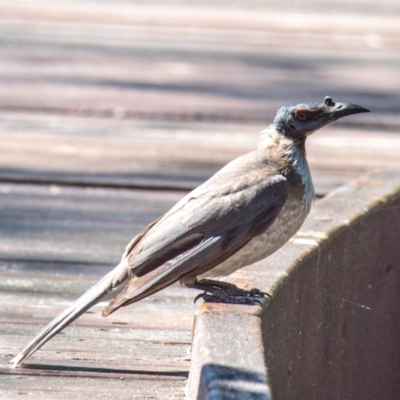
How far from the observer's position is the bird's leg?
3.73m

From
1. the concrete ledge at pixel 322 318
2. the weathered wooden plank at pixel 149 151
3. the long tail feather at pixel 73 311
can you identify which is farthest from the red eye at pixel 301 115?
the weathered wooden plank at pixel 149 151

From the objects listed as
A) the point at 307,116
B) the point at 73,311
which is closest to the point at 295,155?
the point at 307,116

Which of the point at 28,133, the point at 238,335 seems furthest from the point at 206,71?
the point at 238,335

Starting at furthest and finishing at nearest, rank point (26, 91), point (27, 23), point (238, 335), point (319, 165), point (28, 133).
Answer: point (27, 23) → point (26, 91) → point (28, 133) → point (319, 165) → point (238, 335)

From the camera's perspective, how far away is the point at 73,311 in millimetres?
3977

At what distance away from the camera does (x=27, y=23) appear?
10680 millimetres

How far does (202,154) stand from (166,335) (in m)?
2.92

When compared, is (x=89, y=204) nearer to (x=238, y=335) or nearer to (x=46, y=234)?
(x=46, y=234)

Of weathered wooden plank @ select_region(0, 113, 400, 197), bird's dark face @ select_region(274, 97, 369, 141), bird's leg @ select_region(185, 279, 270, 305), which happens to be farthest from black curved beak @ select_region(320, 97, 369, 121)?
weathered wooden plank @ select_region(0, 113, 400, 197)

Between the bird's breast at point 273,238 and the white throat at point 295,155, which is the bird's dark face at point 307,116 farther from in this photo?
the bird's breast at point 273,238

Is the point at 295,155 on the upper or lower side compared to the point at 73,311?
upper

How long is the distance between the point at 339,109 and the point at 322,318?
3.08 feet

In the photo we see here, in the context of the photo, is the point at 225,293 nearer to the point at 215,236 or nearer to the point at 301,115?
the point at 215,236

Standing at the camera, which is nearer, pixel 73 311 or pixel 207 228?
pixel 73 311
